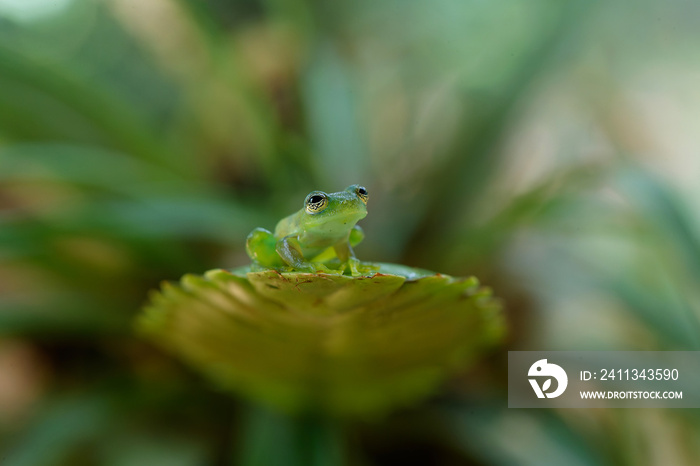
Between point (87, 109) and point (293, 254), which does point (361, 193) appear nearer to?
point (293, 254)

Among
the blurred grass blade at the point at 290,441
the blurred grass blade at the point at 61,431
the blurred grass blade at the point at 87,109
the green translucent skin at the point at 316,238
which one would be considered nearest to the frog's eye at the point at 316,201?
the green translucent skin at the point at 316,238

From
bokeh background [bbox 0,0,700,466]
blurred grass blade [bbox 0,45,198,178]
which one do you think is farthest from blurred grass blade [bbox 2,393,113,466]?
blurred grass blade [bbox 0,45,198,178]

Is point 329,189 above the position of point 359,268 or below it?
above

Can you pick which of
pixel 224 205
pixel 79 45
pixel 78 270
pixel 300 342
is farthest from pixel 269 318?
pixel 79 45

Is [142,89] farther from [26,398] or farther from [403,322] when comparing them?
[403,322]

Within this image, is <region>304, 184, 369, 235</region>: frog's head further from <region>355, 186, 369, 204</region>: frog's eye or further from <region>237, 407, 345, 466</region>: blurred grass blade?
<region>237, 407, 345, 466</region>: blurred grass blade

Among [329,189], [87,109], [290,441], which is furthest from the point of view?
[87,109]

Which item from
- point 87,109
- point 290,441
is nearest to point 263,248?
point 290,441
